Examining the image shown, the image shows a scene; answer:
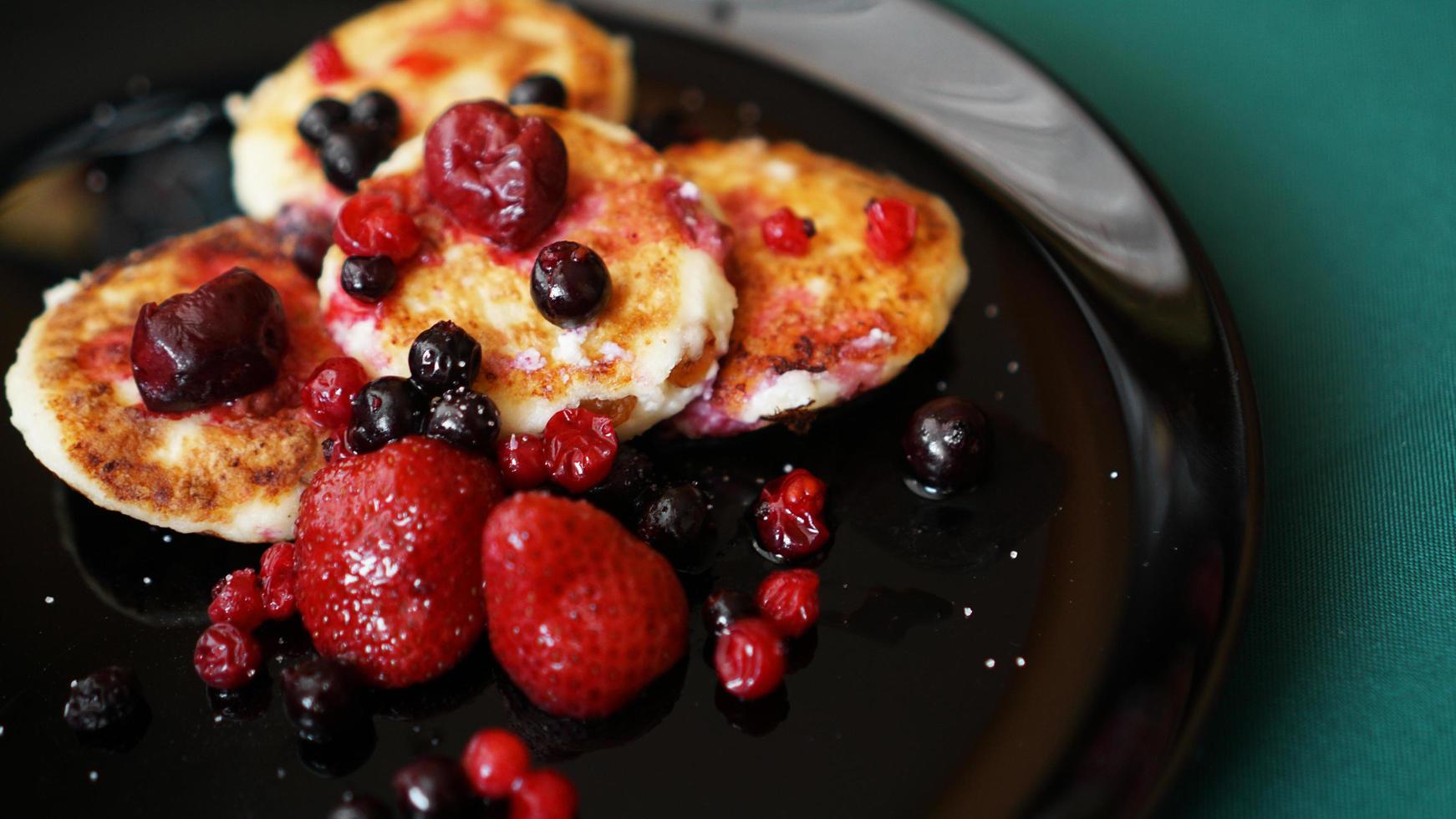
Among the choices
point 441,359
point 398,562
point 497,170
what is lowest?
point 398,562

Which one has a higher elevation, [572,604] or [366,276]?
[366,276]

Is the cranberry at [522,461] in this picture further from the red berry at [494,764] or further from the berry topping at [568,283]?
the red berry at [494,764]

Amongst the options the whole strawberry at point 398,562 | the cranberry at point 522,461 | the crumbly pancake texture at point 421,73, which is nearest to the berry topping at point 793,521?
the cranberry at point 522,461

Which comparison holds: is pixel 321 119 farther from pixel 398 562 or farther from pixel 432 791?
pixel 432 791

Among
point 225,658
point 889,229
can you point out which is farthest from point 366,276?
point 889,229

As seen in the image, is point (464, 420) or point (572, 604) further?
point (464, 420)
